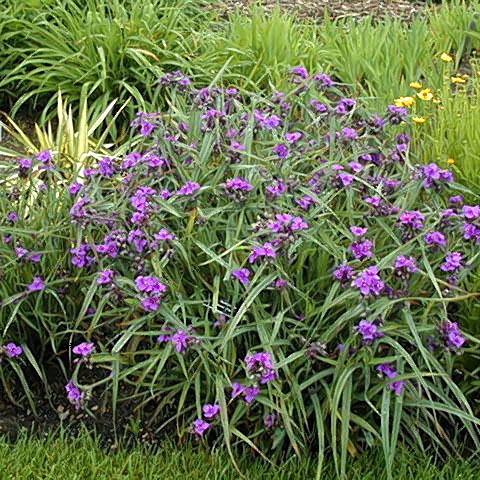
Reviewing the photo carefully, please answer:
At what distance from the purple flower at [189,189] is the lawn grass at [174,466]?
786 mm

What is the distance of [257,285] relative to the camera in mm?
2914

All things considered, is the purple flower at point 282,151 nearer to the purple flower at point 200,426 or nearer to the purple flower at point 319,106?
the purple flower at point 319,106

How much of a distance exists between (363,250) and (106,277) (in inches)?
30.4

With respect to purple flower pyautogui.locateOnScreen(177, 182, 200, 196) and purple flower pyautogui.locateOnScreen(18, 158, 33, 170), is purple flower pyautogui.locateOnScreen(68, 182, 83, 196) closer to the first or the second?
purple flower pyautogui.locateOnScreen(18, 158, 33, 170)

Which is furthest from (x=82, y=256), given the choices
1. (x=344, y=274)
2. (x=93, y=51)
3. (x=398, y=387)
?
(x=93, y=51)

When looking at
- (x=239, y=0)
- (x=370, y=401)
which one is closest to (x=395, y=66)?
(x=239, y=0)

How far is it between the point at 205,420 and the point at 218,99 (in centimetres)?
120

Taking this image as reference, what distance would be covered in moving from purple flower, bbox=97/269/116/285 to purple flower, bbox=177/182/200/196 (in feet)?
1.10

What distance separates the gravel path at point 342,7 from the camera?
623 cm

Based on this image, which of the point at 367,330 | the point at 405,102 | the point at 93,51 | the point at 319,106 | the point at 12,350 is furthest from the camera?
the point at 93,51

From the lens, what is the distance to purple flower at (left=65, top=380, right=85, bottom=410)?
2986 mm

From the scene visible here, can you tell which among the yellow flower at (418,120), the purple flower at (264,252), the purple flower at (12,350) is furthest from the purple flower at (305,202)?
the purple flower at (12,350)

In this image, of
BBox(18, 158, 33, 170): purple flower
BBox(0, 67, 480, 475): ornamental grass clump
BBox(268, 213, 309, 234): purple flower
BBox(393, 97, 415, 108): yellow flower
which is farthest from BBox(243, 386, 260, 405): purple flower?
BBox(393, 97, 415, 108): yellow flower

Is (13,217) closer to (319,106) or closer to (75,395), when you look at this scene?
(75,395)
